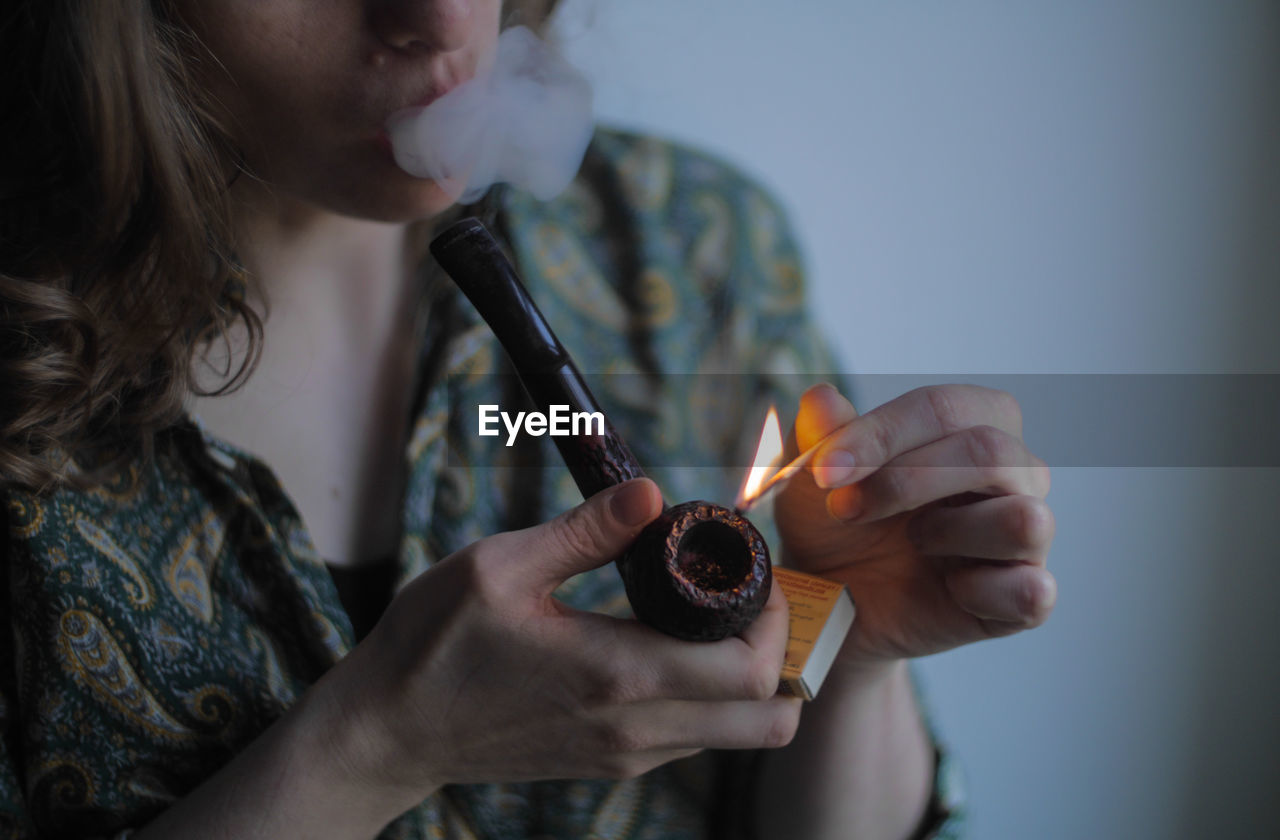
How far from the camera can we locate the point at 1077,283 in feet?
4.13

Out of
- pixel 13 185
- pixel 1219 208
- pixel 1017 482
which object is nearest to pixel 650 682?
pixel 1017 482

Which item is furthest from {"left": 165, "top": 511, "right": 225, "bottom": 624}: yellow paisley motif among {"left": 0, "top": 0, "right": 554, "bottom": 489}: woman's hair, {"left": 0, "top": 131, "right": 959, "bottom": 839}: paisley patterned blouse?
{"left": 0, "top": 0, "right": 554, "bottom": 489}: woman's hair

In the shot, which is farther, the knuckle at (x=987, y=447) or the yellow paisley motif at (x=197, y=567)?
the yellow paisley motif at (x=197, y=567)

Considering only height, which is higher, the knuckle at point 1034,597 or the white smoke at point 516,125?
the white smoke at point 516,125

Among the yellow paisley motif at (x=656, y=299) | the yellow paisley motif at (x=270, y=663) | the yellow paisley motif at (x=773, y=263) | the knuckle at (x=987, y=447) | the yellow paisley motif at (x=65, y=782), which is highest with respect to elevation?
the yellow paisley motif at (x=773, y=263)

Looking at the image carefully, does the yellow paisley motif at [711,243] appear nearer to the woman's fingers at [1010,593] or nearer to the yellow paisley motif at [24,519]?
the woman's fingers at [1010,593]

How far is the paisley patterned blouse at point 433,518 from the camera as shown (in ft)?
2.56

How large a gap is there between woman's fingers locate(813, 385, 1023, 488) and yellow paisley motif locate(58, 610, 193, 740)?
0.69m

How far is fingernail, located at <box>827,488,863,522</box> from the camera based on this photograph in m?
0.68

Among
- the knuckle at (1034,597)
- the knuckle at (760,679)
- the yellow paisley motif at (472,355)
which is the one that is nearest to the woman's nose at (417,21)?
the yellow paisley motif at (472,355)

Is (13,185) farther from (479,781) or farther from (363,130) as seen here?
(479,781)

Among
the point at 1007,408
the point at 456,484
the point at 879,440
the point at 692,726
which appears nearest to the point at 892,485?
the point at 879,440

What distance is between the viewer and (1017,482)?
66cm

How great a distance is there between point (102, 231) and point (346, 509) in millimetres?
387
